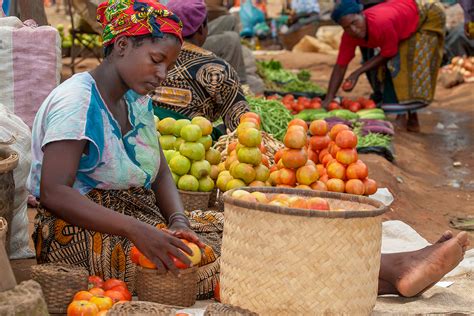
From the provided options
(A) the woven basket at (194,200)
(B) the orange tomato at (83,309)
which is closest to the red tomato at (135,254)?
(B) the orange tomato at (83,309)

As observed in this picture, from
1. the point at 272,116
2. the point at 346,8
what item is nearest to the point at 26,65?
the point at 272,116

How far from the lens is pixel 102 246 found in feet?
12.1

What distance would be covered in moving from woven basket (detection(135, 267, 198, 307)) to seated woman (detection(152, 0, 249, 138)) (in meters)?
2.31

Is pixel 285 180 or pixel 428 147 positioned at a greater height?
pixel 285 180

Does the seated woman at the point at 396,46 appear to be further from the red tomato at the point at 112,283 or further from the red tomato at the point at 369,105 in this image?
the red tomato at the point at 112,283

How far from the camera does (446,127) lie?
11.1 meters

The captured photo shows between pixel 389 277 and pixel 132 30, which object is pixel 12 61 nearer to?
pixel 132 30

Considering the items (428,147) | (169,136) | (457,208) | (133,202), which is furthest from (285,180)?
(428,147)

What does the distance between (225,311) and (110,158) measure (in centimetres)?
90

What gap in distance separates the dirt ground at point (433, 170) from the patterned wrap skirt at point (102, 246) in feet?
8.32

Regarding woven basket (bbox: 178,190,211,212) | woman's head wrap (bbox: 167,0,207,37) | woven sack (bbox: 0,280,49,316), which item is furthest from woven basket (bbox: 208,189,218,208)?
woven sack (bbox: 0,280,49,316)

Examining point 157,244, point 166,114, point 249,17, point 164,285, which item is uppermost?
point 157,244

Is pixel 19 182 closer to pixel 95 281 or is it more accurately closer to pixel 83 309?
pixel 95 281

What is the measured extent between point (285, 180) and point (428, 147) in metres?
5.08
